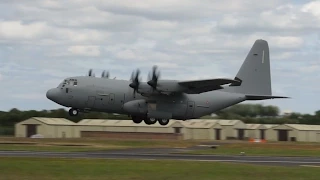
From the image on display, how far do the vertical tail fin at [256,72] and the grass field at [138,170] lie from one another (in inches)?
728

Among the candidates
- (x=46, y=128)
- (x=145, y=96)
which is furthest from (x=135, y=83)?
(x=46, y=128)

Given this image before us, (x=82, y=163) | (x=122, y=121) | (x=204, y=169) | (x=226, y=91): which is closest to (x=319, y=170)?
(x=204, y=169)

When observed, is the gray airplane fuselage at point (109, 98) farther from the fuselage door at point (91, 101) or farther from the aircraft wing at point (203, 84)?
the aircraft wing at point (203, 84)

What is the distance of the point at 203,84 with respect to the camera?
169ft

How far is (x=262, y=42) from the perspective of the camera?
59.6 meters

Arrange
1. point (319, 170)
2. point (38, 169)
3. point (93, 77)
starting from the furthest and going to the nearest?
point (93, 77) → point (319, 170) → point (38, 169)

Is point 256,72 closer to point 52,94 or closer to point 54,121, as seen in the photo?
point 52,94

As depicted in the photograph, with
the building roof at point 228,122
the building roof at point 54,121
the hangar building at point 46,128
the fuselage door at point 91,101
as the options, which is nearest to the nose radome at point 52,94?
the fuselage door at point 91,101

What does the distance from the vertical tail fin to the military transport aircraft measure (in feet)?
6.06

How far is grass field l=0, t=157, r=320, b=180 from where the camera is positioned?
32.5m

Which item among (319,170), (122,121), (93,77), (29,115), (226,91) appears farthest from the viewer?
(29,115)

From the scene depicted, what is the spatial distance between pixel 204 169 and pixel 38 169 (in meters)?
9.82

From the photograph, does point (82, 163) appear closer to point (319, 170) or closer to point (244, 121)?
point (319, 170)

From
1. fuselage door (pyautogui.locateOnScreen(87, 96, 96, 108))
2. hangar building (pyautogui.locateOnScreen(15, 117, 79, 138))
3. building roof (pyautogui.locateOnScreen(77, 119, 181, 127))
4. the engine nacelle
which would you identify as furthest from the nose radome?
building roof (pyautogui.locateOnScreen(77, 119, 181, 127))
